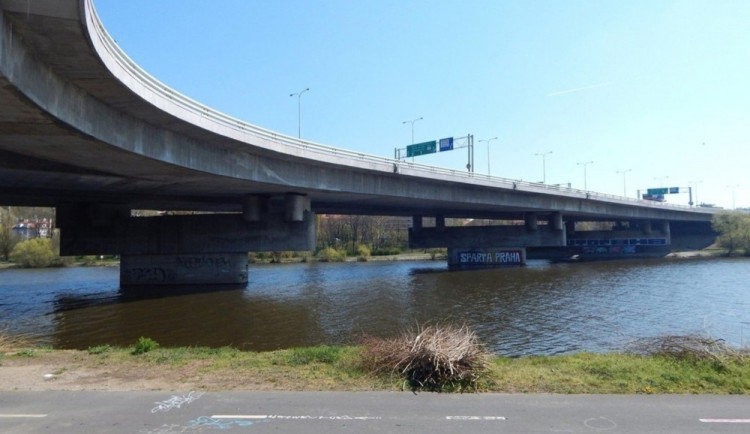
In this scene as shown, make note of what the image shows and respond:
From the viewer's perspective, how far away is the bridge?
12.3 m

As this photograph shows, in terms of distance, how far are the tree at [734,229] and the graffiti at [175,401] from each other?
8958cm

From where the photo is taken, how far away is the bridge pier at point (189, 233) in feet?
120

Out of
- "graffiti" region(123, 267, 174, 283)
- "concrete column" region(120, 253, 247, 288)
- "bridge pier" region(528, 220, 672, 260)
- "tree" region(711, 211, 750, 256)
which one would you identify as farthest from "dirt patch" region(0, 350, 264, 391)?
"tree" region(711, 211, 750, 256)

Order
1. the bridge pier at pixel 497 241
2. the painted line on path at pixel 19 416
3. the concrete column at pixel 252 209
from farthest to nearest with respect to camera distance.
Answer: the bridge pier at pixel 497 241
the concrete column at pixel 252 209
the painted line on path at pixel 19 416

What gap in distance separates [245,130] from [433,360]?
63.5ft

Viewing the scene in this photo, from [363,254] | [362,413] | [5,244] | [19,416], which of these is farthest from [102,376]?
[5,244]

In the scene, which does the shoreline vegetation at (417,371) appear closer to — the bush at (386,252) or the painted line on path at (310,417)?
the painted line on path at (310,417)

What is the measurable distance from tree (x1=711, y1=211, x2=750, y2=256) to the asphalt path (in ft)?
276

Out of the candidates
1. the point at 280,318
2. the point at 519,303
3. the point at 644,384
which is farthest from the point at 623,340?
the point at 280,318

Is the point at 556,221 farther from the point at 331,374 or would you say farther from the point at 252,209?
the point at 331,374

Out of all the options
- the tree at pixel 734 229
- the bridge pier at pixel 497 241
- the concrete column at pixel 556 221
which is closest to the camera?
the bridge pier at pixel 497 241

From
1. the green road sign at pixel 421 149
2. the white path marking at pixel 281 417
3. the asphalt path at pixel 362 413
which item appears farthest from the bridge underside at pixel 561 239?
the white path marking at pixel 281 417

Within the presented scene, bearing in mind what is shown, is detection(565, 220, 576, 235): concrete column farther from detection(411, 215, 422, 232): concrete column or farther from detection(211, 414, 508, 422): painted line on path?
detection(211, 414, 508, 422): painted line on path

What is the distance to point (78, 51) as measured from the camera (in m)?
12.2
